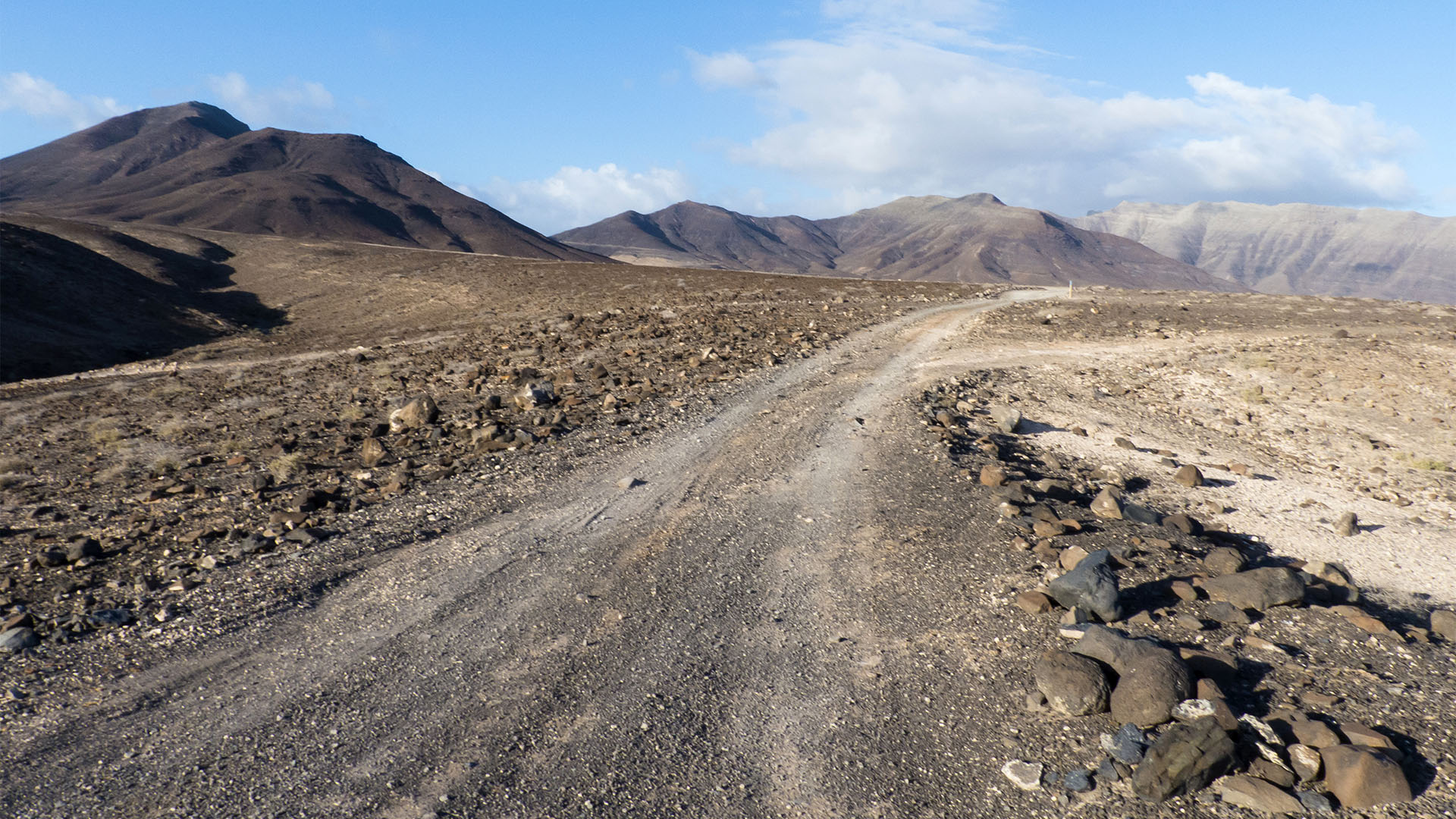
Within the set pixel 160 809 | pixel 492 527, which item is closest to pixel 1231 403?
pixel 492 527

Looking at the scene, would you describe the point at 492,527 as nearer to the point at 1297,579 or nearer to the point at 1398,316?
the point at 1297,579

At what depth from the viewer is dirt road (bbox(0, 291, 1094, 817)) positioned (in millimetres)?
4742

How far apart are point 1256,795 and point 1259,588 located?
2770 mm

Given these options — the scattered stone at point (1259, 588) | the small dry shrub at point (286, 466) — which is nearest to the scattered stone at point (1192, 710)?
the scattered stone at point (1259, 588)

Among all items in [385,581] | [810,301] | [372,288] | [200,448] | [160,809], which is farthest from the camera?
[372,288]

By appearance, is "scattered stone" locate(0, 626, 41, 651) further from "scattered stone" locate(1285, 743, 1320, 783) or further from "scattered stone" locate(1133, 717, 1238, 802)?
"scattered stone" locate(1285, 743, 1320, 783)

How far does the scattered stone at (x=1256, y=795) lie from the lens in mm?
4480

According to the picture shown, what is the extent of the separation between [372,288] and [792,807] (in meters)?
37.4

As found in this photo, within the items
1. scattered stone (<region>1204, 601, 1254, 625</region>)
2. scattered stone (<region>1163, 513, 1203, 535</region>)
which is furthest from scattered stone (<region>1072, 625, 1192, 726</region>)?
scattered stone (<region>1163, 513, 1203, 535</region>)

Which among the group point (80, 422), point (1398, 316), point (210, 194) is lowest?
point (80, 422)

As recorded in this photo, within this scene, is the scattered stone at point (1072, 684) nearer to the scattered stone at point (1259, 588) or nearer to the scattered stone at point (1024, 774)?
the scattered stone at point (1024, 774)

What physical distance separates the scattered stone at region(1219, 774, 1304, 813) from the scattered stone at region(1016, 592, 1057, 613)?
7.11 ft

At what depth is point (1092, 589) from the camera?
6.68 m

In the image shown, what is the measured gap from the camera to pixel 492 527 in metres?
8.88
